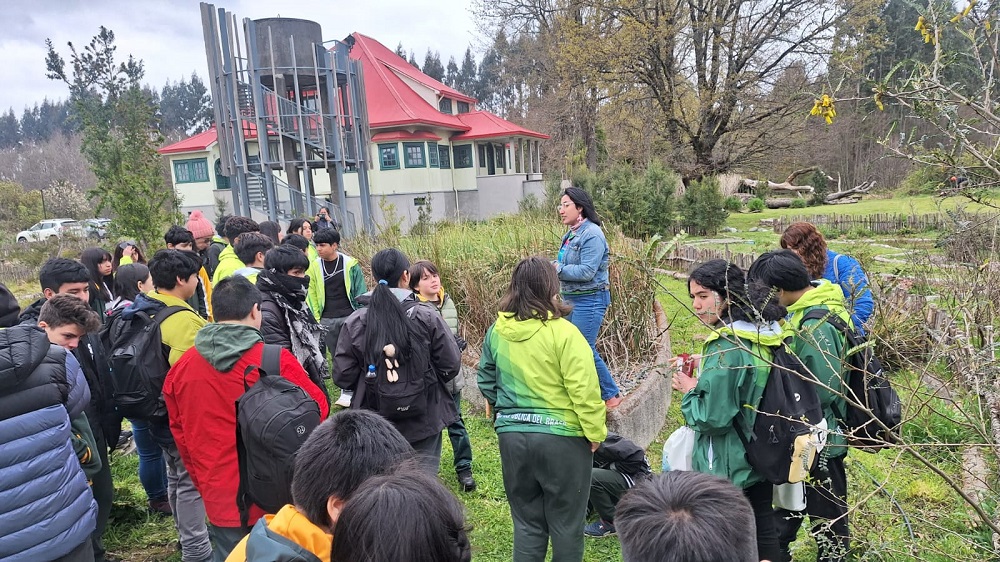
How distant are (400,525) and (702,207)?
17266mm

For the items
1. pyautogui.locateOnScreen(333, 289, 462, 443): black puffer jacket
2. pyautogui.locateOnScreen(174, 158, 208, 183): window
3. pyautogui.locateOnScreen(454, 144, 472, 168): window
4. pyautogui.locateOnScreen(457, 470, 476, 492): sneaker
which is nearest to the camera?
pyautogui.locateOnScreen(333, 289, 462, 443): black puffer jacket

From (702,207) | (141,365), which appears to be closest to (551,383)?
(141,365)

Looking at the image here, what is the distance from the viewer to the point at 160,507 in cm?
391

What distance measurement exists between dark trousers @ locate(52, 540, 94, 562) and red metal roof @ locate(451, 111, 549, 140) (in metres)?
25.6

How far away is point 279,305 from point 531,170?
2744cm

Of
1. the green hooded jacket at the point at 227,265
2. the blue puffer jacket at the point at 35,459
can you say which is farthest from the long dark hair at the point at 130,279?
the blue puffer jacket at the point at 35,459

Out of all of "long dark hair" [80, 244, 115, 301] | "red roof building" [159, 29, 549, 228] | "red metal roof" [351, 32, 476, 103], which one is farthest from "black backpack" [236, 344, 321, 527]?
"red metal roof" [351, 32, 476, 103]

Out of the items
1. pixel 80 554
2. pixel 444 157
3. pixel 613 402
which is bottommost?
pixel 613 402

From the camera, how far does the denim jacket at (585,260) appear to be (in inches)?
178

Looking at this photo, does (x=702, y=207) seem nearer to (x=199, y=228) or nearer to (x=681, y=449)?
(x=199, y=228)

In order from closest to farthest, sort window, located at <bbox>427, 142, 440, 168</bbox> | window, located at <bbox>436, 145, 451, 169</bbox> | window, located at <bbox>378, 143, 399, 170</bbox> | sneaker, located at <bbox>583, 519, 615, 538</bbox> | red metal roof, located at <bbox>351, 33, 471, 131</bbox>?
sneaker, located at <bbox>583, 519, 615, 538</bbox> < red metal roof, located at <bbox>351, 33, 471, 131</bbox> < window, located at <bbox>378, 143, 399, 170</bbox> < window, located at <bbox>427, 142, 440, 168</bbox> < window, located at <bbox>436, 145, 451, 169</bbox>

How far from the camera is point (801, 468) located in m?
2.30

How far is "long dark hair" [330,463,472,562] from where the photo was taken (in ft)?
3.98

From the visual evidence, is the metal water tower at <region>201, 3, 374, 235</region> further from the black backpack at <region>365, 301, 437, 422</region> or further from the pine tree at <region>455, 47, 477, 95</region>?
the pine tree at <region>455, 47, 477, 95</region>
